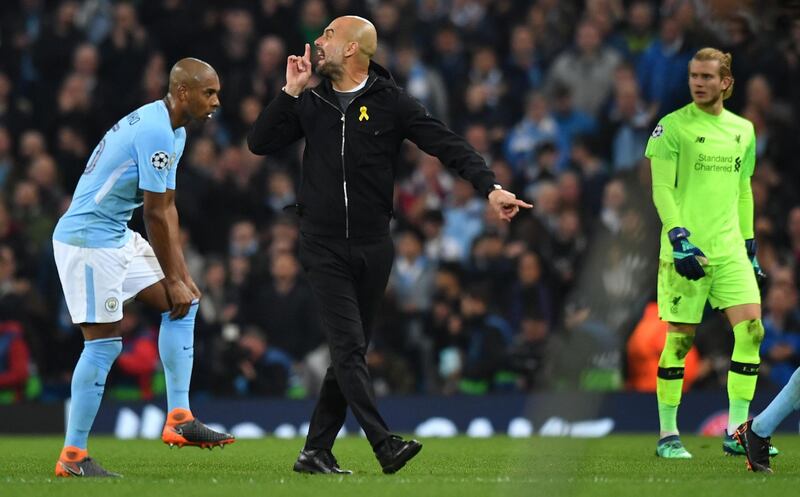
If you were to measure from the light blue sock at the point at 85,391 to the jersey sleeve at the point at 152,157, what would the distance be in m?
0.90

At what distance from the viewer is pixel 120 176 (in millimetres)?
8344

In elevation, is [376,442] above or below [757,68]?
below

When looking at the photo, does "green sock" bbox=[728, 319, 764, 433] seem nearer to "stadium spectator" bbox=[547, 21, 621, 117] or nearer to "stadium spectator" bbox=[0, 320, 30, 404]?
"stadium spectator" bbox=[547, 21, 621, 117]

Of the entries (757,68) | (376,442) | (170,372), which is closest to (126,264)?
(170,372)

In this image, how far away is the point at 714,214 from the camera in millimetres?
9773

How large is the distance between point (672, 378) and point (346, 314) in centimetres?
290

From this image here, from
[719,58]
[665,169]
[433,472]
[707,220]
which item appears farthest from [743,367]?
[433,472]

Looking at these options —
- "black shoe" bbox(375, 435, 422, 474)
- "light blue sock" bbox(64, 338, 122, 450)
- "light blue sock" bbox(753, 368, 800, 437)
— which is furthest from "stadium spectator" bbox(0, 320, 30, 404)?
"light blue sock" bbox(753, 368, 800, 437)

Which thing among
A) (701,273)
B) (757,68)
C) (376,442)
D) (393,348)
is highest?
(757,68)

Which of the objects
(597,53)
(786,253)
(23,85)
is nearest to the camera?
(786,253)

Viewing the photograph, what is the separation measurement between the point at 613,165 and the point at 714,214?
5.97m

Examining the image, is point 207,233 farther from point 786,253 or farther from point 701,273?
point 701,273

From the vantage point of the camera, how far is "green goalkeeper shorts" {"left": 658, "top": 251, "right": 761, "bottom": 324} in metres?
9.73

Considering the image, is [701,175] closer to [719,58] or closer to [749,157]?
[749,157]
